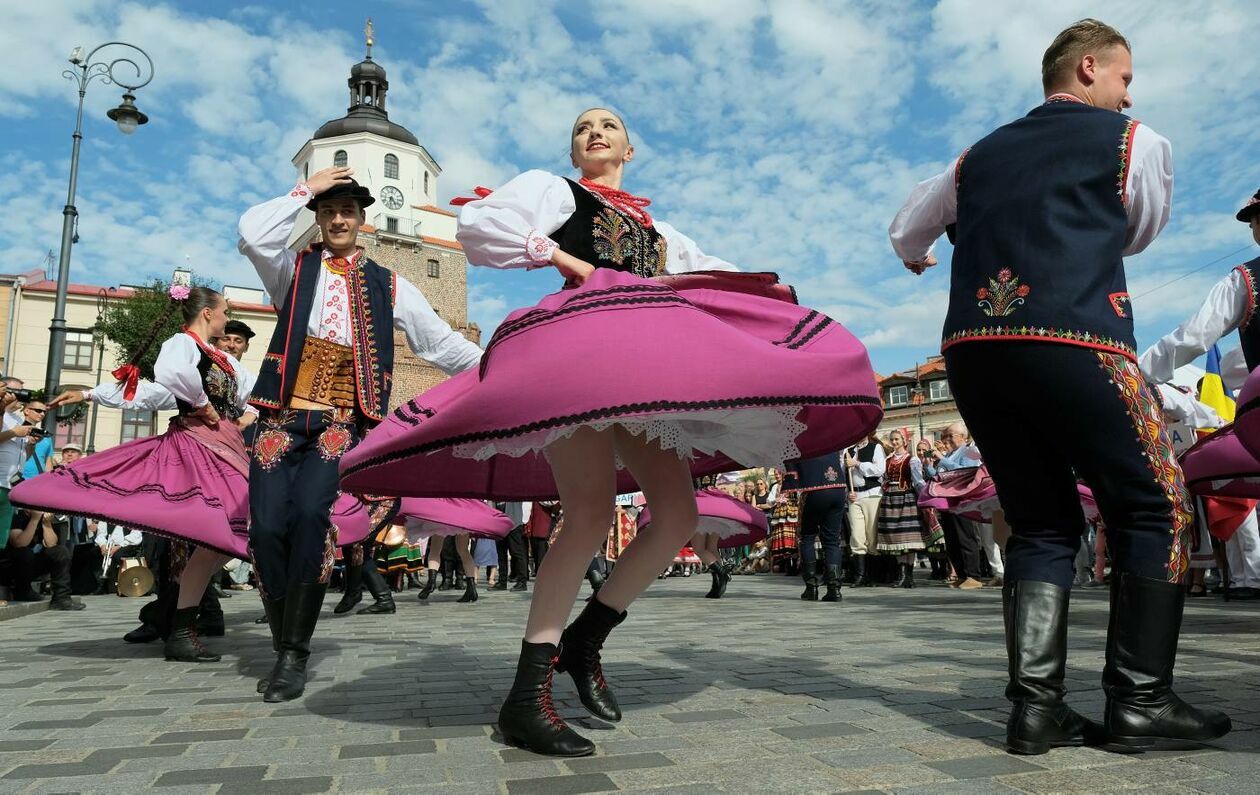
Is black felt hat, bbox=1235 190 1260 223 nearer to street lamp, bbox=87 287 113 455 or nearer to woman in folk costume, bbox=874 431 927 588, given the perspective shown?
woman in folk costume, bbox=874 431 927 588

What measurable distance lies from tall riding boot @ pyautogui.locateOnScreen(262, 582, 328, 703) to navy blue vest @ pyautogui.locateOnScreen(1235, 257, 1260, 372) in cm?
420

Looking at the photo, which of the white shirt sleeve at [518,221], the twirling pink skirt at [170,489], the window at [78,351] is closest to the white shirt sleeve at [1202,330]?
the white shirt sleeve at [518,221]

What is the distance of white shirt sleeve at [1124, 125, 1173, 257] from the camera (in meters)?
2.78

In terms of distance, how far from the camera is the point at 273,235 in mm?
4477

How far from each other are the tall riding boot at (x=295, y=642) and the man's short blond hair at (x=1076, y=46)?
134 inches

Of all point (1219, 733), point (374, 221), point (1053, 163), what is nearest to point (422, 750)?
point (1219, 733)

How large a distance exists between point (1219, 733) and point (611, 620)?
1776 mm

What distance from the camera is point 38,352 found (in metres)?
56.3

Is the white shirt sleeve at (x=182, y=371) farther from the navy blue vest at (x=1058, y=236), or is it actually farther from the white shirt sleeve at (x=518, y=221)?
the navy blue vest at (x=1058, y=236)

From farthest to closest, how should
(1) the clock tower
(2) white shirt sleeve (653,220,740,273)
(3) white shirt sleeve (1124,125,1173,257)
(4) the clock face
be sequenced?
(4) the clock face → (1) the clock tower → (2) white shirt sleeve (653,220,740,273) → (3) white shirt sleeve (1124,125,1173,257)

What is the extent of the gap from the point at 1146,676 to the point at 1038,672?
0.90 ft

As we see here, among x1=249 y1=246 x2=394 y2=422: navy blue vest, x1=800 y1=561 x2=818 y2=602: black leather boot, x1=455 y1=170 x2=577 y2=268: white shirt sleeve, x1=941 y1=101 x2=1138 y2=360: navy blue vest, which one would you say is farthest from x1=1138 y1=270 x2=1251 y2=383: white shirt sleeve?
x1=800 y1=561 x2=818 y2=602: black leather boot

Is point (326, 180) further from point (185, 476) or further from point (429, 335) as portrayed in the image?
point (185, 476)

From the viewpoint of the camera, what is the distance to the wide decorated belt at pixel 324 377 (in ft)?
14.3
